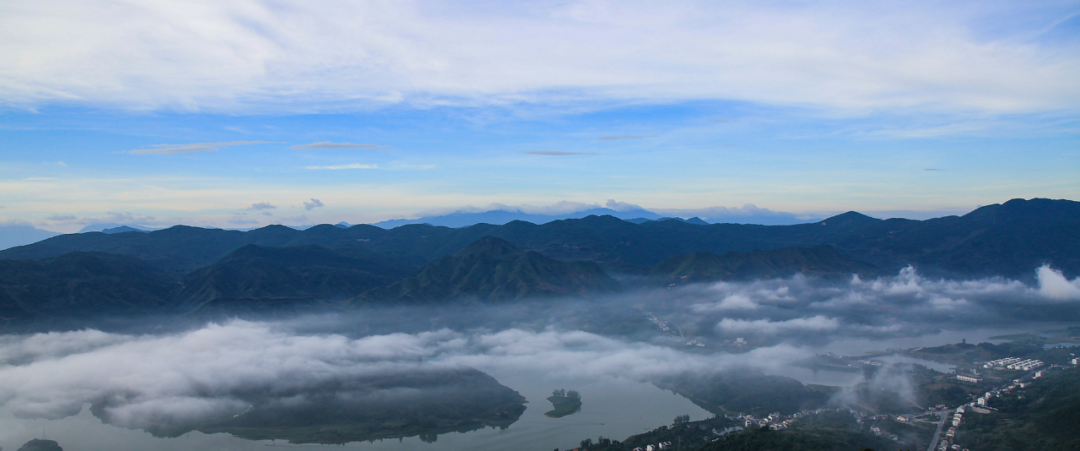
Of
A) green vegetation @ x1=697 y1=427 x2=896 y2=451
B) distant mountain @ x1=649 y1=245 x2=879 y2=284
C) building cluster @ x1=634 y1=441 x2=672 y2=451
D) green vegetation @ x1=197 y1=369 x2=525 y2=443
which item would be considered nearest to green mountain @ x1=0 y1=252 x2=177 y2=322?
green vegetation @ x1=197 y1=369 x2=525 y2=443

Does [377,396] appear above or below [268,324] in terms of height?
below

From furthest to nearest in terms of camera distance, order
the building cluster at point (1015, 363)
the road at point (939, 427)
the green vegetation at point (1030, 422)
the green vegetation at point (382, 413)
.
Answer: the building cluster at point (1015, 363) → the green vegetation at point (382, 413) → the road at point (939, 427) → the green vegetation at point (1030, 422)

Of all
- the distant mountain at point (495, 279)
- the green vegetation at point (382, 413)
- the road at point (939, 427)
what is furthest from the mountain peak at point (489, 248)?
the road at point (939, 427)

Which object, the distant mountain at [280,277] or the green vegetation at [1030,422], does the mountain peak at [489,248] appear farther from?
the green vegetation at [1030,422]

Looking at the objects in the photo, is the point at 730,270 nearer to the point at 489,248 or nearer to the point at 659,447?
the point at 489,248

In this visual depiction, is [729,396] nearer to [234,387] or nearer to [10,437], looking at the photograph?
[234,387]

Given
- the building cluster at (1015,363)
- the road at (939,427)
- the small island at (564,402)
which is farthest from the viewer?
the building cluster at (1015,363)

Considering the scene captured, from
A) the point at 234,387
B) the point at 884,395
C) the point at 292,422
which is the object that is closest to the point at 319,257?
the point at 234,387
